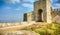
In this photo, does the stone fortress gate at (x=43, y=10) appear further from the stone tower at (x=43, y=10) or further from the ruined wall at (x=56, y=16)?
the ruined wall at (x=56, y=16)

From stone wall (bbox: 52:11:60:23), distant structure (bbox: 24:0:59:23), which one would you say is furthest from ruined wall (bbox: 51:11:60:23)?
distant structure (bbox: 24:0:59:23)

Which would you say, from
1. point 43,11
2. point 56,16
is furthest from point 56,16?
point 43,11

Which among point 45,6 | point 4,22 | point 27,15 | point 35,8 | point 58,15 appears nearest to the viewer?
point 4,22

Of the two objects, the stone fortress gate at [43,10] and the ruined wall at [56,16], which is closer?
the stone fortress gate at [43,10]

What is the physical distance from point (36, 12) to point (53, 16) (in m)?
2.10

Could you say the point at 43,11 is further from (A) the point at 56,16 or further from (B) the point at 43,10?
(A) the point at 56,16

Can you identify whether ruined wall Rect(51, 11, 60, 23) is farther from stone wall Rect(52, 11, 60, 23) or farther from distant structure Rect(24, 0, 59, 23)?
distant structure Rect(24, 0, 59, 23)

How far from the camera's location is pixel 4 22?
616 cm

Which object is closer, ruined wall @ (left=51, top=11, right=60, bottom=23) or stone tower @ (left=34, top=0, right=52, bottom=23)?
stone tower @ (left=34, top=0, right=52, bottom=23)

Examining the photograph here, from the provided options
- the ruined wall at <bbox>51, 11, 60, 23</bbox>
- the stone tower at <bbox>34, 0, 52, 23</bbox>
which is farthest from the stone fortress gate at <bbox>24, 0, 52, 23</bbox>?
the ruined wall at <bbox>51, 11, 60, 23</bbox>

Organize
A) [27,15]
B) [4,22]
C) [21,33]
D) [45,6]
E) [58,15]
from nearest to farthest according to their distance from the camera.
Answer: [21,33] < [4,22] < [45,6] < [58,15] < [27,15]

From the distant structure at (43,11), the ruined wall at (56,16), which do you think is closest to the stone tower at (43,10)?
the distant structure at (43,11)

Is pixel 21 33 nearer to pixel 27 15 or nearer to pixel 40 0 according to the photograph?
pixel 40 0

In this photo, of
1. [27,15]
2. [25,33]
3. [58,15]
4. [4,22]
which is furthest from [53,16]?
[25,33]
